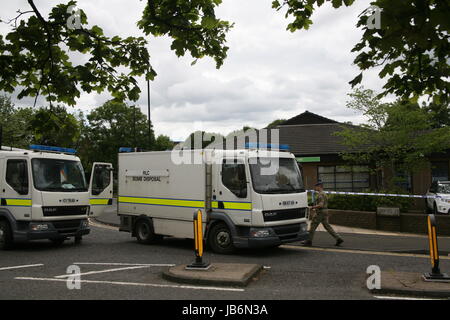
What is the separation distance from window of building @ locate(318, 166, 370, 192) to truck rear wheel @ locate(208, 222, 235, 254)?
16.9m

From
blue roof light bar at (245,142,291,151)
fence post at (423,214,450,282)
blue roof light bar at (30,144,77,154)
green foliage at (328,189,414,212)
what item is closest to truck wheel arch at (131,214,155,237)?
blue roof light bar at (30,144,77,154)

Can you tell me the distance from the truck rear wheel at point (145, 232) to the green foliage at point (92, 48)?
499cm

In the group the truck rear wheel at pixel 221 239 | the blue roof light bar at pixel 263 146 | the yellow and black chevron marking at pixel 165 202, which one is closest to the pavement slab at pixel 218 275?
the truck rear wheel at pixel 221 239

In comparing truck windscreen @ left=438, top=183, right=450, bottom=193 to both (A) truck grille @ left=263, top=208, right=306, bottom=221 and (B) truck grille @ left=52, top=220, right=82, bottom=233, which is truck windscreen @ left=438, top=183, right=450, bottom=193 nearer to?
(A) truck grille @ left=263, top=208, right=306, bottom=221

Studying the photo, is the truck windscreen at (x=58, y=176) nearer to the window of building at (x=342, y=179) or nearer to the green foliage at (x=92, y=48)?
the green foliage at (x=92, y=48)

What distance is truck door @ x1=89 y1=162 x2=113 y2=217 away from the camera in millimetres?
13797

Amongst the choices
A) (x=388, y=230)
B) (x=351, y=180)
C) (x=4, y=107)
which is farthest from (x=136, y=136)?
(x=388, y=230)

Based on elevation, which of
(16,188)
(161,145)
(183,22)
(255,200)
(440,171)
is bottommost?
(255,200)

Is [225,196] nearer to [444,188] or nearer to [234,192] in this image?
[234,192]

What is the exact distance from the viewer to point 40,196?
443 inches

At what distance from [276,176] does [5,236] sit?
7.21 m

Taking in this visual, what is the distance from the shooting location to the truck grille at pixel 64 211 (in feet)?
37.2

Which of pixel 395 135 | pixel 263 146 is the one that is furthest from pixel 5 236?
pixel 395 135
